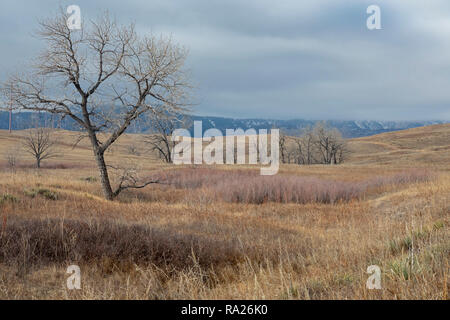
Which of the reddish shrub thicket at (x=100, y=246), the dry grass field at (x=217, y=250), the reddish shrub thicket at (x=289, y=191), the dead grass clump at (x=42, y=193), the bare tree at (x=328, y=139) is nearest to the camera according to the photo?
the dry grass field at (x=217, y=250)

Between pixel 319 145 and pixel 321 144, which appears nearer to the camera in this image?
pixel 321 144

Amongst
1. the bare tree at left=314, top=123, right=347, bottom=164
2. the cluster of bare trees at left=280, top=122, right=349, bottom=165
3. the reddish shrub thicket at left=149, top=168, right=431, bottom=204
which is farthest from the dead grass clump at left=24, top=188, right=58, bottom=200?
the bare tree at left=314, top=123, right=347, bottom=164

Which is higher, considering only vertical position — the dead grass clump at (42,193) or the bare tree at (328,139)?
the bare tree at (328,139)

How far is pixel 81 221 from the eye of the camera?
890cm

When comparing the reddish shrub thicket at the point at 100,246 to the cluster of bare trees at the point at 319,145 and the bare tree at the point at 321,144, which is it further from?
the bare tree at the point at 321,144

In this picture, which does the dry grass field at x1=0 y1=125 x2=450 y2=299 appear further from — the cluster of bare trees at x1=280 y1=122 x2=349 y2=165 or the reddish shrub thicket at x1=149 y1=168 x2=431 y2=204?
the cluster of bare trees at x1=280 y1=122 x2=349 y2=165

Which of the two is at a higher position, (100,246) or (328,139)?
(328,139)

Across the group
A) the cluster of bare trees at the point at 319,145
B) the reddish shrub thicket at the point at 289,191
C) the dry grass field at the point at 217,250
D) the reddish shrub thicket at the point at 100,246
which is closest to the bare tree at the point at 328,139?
the cluster of bare trees at the point at 319,145

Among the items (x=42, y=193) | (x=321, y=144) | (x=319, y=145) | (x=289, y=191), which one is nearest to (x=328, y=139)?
(x=321, y=144)

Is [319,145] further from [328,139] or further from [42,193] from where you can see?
[42,193]

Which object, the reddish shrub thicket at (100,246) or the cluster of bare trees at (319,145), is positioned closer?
the reddish shrub thicket at (100,246)

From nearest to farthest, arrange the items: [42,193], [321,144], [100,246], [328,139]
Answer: [100,246] → [42,193] → [328,139] → [321,144]
